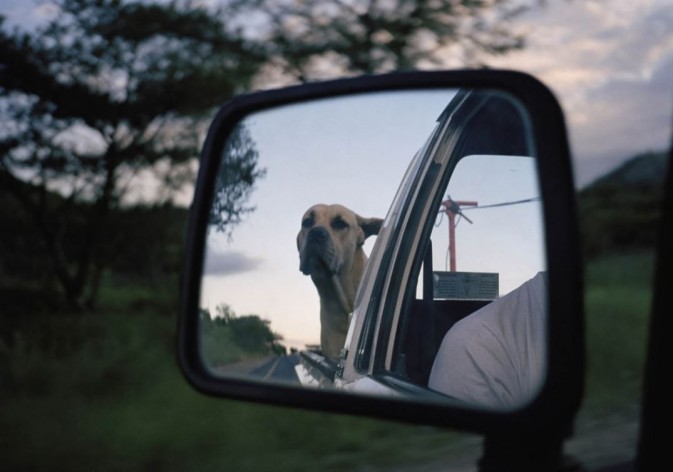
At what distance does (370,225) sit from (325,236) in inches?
6.6

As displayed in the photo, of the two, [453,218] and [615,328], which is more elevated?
[453,218]

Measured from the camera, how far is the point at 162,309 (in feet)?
32.5

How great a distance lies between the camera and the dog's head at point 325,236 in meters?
1.74

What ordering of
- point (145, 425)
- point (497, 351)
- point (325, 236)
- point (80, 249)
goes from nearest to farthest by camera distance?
point (497, 351) < point (325, 236) < point (145, 425) < point (80, 249)

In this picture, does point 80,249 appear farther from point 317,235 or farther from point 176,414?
point 317,235

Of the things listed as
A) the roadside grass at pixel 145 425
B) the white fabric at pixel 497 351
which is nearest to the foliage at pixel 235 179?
the white fabric at pixel 497 351

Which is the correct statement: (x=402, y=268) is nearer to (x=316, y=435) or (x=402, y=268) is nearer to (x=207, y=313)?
(x=207, y=313)

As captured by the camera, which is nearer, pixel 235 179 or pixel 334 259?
pixel 334 259

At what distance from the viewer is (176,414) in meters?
5.97

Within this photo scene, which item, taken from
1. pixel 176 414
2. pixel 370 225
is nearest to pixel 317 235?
pixel 370 225

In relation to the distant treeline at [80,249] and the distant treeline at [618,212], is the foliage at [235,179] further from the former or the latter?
the distant treeline at [80,249]

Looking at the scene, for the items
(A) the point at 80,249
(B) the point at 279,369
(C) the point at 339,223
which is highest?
(A) the point at 80,249

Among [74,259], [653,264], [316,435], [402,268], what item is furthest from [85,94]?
[653,264]

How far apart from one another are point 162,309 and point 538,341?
8.64 metres
